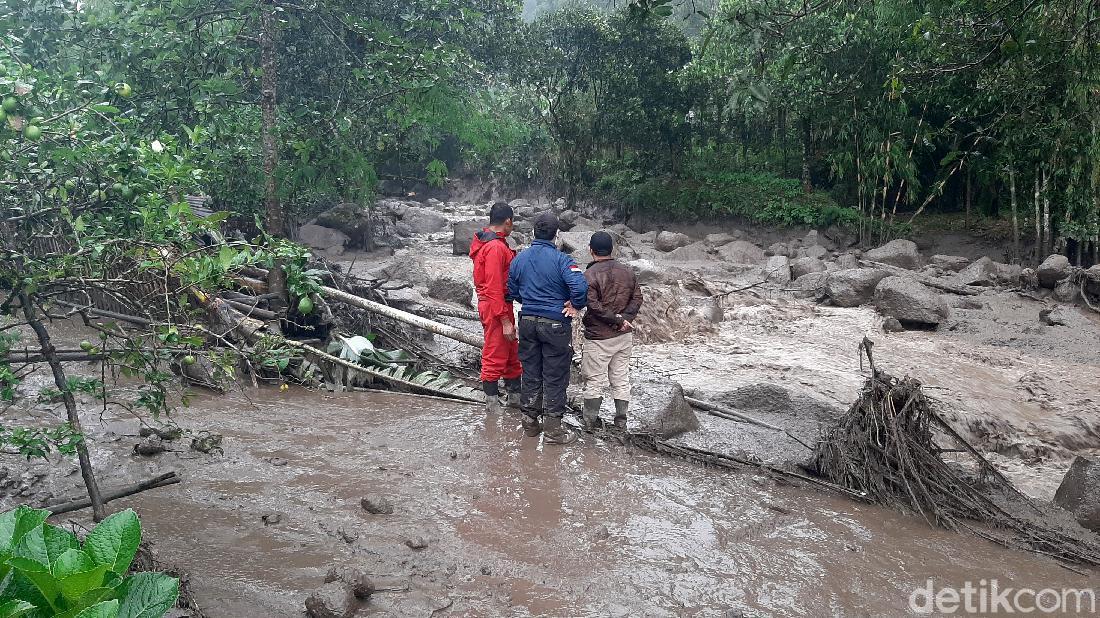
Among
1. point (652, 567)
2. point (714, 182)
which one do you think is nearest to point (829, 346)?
point (652, 567)

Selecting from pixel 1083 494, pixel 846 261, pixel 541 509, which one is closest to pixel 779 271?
pixel 846 261

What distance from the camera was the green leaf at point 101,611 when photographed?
49.4 inches

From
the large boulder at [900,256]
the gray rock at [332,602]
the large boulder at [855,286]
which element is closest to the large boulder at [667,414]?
the gray rock at [332,602]

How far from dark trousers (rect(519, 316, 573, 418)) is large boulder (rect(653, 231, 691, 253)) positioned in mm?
13131

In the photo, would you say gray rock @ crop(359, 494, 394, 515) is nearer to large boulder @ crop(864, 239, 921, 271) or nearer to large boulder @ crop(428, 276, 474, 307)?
large boulder @ crop(428, 276, 474, 307)

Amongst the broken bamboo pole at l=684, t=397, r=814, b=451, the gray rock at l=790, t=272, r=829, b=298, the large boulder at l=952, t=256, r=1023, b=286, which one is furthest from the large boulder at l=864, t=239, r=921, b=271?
the broken bamboo pole at l=684, t=397, r=814, b=451

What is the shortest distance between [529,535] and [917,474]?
2.49m

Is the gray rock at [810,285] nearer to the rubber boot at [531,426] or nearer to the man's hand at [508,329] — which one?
the man's hand at [508,329]

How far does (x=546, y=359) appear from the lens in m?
5.90

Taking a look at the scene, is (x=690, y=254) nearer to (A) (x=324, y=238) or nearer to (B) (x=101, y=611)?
(A) (x=324, y=238)

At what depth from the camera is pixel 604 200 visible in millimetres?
23859

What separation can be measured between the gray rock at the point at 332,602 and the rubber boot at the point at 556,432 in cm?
268

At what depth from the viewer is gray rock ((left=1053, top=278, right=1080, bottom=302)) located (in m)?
10.8

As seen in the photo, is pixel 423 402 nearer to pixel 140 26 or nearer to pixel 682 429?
pixel 682 429
